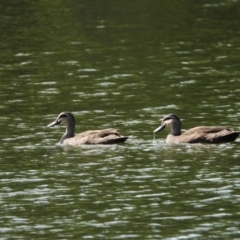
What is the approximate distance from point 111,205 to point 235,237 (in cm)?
353

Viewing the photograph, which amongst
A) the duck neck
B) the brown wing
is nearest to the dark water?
the brown wing

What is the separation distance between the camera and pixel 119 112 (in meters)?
33.2

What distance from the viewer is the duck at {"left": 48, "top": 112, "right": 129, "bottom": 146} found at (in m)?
28.6

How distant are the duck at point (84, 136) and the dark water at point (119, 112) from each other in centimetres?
26

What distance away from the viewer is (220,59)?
42.7 m

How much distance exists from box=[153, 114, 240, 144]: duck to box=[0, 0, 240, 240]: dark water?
0.26 m

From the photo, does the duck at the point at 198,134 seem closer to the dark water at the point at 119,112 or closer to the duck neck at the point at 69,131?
the dark water at the point at 119,112

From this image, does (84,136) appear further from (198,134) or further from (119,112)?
(119,112)

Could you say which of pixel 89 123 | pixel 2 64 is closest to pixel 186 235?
pixel 89 123

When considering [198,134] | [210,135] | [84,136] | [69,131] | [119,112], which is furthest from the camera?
[119,112]

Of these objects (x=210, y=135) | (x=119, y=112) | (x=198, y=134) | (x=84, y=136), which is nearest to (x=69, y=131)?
(x=84, y=136)

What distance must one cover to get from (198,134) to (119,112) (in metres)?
5.11

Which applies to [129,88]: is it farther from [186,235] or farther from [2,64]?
[186,235]

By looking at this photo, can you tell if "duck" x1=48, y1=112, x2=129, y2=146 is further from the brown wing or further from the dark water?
the brown wing
